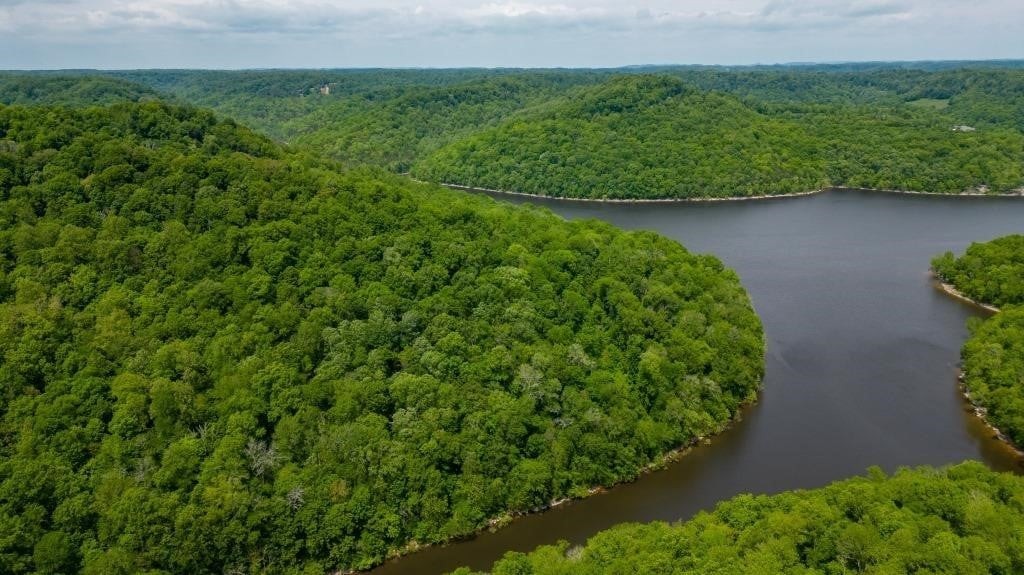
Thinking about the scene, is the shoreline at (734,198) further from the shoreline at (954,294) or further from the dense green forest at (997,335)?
the dense green forest at (997,335)

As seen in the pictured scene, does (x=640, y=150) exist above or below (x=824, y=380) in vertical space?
above

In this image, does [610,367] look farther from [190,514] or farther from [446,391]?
[190,514]

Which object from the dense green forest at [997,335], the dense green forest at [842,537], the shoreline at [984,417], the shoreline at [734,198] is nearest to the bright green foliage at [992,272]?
the dense green forest at [997,335]

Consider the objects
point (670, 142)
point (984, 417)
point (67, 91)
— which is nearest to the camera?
point (984, 417)

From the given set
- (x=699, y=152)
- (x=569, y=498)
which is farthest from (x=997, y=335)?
(x=699, y=152)

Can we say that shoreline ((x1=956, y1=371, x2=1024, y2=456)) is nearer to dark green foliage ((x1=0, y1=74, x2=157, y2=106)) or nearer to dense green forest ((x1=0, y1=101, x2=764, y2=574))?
dense green forest ((x1=0, y1=101, x2=764, y2=574))

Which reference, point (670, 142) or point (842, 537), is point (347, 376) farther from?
point (670, 142)
